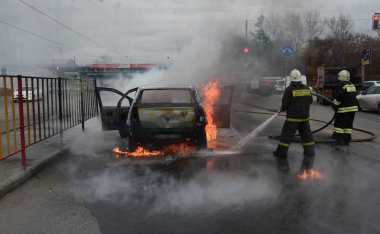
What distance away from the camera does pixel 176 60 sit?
51.8 ft

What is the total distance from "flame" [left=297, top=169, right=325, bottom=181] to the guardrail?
4192mm

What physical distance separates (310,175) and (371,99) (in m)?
13.9

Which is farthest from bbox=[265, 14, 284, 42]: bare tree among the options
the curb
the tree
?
the curb

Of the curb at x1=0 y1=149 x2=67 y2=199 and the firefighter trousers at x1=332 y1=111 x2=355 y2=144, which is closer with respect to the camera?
the curb at x1=0 y1=149 x2=67 y2=199

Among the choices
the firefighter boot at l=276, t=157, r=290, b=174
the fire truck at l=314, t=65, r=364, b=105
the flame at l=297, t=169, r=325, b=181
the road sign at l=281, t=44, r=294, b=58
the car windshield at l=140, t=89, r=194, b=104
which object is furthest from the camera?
the fire truck at l=314, t=65, r=364, b=105

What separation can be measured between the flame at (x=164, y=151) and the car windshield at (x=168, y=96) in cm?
89

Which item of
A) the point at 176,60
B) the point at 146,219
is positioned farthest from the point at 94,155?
the point at 176,60

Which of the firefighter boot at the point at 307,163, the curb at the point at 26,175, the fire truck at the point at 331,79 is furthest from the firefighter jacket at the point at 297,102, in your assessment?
the fire truck at the point at 331,79

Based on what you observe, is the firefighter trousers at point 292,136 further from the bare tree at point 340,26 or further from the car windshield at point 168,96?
the bare tree at point 340,26

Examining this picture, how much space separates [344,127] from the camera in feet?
29.3

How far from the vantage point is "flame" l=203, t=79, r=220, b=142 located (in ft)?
34.1

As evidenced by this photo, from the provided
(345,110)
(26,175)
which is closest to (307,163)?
(345,110)

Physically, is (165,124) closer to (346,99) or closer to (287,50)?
(346,99)

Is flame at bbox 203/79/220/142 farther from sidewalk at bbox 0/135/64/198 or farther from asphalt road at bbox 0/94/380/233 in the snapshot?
sidewalk at bbox 0/135/64/198
